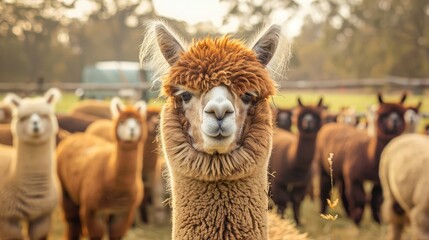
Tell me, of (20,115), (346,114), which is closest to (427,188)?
(20,115)

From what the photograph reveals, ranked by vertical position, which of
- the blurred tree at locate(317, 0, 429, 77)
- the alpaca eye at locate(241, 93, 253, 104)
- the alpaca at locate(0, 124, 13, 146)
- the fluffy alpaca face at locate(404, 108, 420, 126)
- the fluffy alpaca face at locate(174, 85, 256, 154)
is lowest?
the alpaca at locate(0, 124, 13, 146)

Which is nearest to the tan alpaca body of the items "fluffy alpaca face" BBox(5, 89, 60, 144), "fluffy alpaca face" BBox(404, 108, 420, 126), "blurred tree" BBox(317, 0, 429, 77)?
"fluffy alpaca face" BBox(5, 89, 60, 144)

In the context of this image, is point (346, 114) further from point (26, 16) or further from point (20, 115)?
point (26, 16)

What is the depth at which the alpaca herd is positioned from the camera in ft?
8.23

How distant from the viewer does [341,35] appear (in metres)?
38.5

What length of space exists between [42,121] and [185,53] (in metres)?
3.63

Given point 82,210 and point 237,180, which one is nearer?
point 237,180

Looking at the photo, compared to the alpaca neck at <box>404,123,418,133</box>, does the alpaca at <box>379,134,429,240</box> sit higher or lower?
lower

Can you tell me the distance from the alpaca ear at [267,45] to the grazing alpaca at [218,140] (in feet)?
0.23

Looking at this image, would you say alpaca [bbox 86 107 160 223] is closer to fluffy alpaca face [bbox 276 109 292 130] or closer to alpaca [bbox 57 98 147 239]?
alpaca [bbox 57 98 147 239]

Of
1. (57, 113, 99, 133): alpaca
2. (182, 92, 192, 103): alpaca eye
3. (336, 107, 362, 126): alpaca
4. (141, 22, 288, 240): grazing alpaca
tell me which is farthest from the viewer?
(336, 107, 362, 126): alpaca

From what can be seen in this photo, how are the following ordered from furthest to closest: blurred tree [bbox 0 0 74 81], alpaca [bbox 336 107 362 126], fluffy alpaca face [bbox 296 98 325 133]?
blurred tree [bbox 0 0 74 81] < alpaca [bbox 336 107 362 126] < fluffy alpaca face [bbox 296 98 325 133]

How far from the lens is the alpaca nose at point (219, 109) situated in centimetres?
232

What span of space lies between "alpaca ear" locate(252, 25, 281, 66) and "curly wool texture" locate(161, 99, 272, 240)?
26 centimetres
